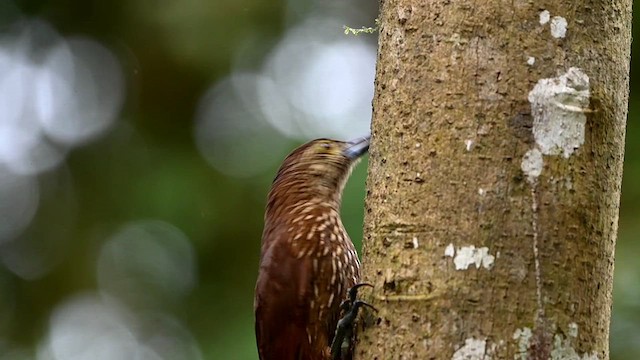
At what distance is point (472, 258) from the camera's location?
1.85 meters

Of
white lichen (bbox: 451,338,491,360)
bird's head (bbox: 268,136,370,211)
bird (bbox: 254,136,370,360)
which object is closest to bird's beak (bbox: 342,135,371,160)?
bird's head (bbox: 268,136,370,211)

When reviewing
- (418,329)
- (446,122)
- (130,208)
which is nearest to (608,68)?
(446,122)

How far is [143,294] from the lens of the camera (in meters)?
5.46

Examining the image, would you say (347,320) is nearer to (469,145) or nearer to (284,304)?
(469,145)

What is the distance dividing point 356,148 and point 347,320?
4.63 feet

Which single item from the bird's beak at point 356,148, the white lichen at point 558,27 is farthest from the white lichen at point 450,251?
the bird's beak at point 356,148

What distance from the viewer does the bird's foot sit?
2048 mm

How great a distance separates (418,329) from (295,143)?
10.1 feet

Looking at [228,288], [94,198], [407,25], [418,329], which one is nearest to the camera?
[418,329]

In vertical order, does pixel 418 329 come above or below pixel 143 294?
above

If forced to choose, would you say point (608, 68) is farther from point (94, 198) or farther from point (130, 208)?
point (94, 198)

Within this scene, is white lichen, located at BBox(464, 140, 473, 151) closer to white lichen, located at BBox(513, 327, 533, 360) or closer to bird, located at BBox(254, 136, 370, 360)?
white lichen, located at BBox(513, 327, 533, 360)

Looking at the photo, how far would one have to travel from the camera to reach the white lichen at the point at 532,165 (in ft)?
6.07

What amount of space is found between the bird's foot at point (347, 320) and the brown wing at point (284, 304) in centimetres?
57
